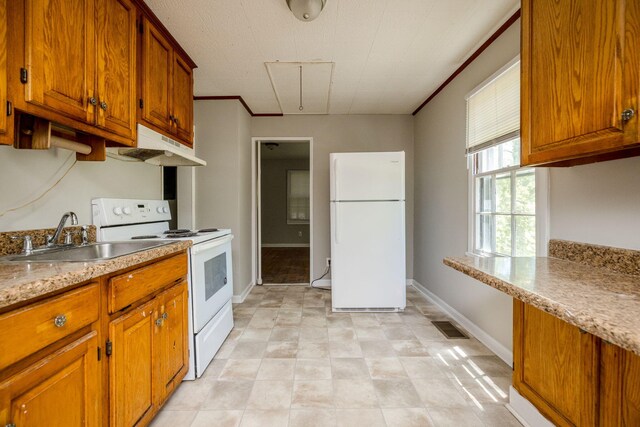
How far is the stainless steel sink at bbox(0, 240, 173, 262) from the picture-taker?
3.87ft

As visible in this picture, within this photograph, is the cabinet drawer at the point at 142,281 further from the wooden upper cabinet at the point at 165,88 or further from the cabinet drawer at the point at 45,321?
the wooden upper cabinet at the point at 165,88

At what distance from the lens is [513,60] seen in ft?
6.16

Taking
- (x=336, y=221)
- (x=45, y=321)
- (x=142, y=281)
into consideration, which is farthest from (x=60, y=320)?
Answer: (x=336, y=221)

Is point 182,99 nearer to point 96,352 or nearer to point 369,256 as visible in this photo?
point 96,352

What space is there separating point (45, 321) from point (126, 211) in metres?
1.34

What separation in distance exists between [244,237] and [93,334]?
2444mm

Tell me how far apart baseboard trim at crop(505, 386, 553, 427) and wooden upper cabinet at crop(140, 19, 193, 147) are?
8.51 ft

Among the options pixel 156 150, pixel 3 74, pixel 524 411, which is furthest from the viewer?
pixel 156 150

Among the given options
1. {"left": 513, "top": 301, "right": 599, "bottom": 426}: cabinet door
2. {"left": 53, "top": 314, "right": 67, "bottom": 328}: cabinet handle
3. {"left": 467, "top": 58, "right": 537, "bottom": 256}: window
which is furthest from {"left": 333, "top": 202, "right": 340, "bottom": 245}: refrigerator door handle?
{"left": 53, "top": 314, "right": 67, "bottom": 328}: cabinet handle

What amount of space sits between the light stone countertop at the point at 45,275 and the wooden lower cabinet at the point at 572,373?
5.87 ft

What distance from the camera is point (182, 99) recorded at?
2246 mm

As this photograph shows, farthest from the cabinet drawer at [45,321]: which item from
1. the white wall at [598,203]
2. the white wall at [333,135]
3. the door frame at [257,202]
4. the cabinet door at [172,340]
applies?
the white wall at [333,135]

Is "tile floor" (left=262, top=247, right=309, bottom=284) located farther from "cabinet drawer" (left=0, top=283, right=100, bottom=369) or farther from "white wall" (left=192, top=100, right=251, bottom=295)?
"cabinet drawer" (left=0, top=283, right=100, bottom=369)

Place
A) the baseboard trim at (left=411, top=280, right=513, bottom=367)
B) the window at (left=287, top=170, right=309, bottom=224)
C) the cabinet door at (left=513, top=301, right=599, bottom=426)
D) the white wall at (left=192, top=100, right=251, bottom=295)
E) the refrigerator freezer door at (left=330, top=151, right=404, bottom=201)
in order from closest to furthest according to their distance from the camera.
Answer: the cabinet door at (left=513, top=301, right=599, bottom=426), the baseboard trim at (left=411, top=280, right=513, bottom=367), the refrigerator freezer door at (left=330, top=151, right=404, bottom=201), the white wall at (left=192, top=100, right=251, bottom=295), the window at (left=287, top=170, right=309, bottom=224)
